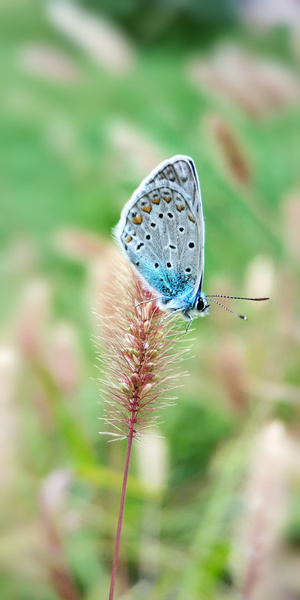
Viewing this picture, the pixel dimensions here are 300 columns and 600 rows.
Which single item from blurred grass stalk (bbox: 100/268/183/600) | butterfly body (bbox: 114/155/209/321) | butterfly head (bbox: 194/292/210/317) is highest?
butterfly body (bbox: 114/155/209/321)

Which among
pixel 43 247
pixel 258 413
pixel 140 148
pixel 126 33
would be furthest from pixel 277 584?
pixel 126 33

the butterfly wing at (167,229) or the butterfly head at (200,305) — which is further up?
the butterfly wing at (167,229)

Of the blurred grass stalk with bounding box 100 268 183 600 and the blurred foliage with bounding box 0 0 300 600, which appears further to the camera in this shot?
the blurred foliage with bounding box 0 0 300 600

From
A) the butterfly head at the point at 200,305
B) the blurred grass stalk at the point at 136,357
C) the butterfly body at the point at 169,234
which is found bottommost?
the blurred grass stalk at the point at 136,357

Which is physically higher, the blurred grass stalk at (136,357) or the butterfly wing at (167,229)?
the butterfly wing at (167,229)

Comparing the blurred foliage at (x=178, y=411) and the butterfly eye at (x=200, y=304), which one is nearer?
the butterfly eye at (x=200, y=304)

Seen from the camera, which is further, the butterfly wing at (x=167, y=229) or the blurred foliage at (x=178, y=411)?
the blurred foliage at (x=178, y=411)

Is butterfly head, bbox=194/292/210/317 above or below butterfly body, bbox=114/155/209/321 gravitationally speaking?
below

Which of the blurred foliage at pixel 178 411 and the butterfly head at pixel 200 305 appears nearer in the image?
the butterfly head at pixel 200 305

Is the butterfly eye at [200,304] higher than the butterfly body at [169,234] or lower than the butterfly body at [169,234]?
lower
